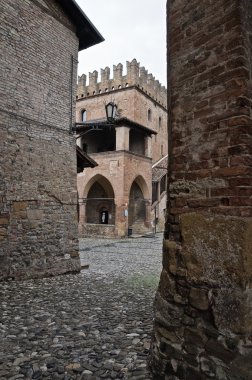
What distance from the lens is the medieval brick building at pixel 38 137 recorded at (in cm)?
671

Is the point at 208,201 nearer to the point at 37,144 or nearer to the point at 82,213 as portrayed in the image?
the point at 37,144

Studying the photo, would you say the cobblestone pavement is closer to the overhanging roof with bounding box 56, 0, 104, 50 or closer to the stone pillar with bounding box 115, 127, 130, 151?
the overhanging roof with bounding box 56, 0, 104, 50

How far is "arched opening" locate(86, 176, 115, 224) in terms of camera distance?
2195 centimetres

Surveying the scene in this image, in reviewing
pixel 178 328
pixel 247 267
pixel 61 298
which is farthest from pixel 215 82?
pixel 61 298

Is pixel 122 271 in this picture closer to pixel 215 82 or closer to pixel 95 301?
pixel 95 301

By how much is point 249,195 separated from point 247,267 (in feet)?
1.65

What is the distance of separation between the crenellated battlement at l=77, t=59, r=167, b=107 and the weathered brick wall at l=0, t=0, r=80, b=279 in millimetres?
16937

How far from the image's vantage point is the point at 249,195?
2084 millimetres

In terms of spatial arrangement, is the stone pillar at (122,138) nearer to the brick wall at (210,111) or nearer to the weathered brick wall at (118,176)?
the weathered brick wall at (118,176)

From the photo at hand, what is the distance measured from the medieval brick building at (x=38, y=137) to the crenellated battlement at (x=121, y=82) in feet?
54.6

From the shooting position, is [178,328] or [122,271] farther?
[122,271]

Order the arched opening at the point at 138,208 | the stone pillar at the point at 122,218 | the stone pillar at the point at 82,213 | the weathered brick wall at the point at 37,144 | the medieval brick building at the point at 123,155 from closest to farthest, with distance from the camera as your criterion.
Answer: the weathered brick wall at the point at 37,144 < the stone pillar at the point at 122,218 < the medieval brick building at the point at 123,155 < the stone pillar at the point at 82,213 < the arched opening at the point at 138,208

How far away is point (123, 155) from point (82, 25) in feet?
35.2

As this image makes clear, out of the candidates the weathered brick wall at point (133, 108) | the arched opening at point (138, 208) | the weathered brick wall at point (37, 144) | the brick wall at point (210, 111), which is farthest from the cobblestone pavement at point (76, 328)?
the weathered brick wall at point (133, 108)
